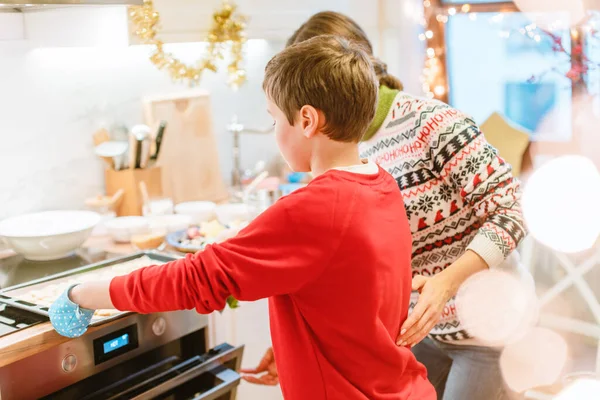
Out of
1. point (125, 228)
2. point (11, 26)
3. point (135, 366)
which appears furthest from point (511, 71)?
point (135, 366)

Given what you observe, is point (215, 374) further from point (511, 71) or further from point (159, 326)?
point (511, 71)

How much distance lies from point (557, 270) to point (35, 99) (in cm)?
239

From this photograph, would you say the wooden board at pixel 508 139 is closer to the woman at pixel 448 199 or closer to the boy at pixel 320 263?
the woman at pixel 448 199

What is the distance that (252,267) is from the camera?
1078 millimetres

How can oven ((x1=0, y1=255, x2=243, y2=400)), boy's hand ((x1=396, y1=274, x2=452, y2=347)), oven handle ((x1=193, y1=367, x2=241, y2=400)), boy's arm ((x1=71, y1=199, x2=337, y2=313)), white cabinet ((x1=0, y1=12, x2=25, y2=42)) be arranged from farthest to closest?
white cabinet ((x1=0, y1=12, x2=25, y2=42)), oven handle ((x1=193, y1=367, x2=241, y2=400)), oven ((x1=0, y1=255, x2=243, y2=400)), boy's hand ((x1=396, y1=274, x2=452, y2=347)), boy's arm ((x1=71, y1=199, x2=337, y2=313))

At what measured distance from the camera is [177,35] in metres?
2.09

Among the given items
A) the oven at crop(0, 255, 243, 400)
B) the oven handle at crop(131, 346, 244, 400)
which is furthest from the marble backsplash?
the oven handle at crop(131, 346, 244, 400)

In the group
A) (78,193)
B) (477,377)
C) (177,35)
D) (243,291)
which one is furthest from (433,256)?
(78,193)

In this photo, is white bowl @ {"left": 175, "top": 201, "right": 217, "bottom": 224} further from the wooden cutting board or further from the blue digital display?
the blue digital display

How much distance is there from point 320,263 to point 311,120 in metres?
0.23

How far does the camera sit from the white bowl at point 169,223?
84.2 inches

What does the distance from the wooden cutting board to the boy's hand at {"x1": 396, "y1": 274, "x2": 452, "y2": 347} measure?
1.32 meters

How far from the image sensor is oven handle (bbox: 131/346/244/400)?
153cm

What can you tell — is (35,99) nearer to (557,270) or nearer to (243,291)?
(243,291)
